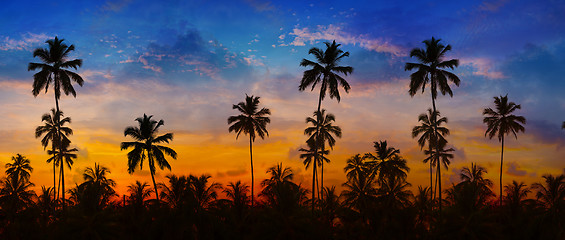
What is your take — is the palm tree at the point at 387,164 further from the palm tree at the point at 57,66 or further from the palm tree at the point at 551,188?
the palm tree at the point at 57,66

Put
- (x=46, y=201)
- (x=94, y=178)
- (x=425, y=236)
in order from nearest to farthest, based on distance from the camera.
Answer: (x=425, y=236), (x=46, y=201), (x=94, y=178)

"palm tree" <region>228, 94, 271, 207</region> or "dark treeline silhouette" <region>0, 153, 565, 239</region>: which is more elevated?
"palm tree" <region>228, 94, 271, 207</region>

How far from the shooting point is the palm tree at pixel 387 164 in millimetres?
63656

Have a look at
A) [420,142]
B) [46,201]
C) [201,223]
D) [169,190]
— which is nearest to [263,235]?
[201,223]

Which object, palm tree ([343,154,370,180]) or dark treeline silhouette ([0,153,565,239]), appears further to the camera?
palm tree ([343,154,370,180])

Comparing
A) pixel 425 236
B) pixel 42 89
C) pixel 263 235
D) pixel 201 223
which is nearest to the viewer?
pixel 263 235

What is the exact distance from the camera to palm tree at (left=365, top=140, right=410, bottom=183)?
209 ft

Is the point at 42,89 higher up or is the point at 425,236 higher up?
the point at 42,89

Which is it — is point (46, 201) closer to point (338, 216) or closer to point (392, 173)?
point (338, 216)

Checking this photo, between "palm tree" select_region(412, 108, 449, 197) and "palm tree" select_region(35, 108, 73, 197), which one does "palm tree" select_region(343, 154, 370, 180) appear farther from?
"palm tree" select_region(35, 108, 73, 197)

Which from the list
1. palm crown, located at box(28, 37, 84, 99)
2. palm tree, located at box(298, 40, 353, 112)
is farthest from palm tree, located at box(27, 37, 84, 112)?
palm tree, located at box(298, 40, 353, 112)

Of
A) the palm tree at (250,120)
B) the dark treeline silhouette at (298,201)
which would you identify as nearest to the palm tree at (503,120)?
the dark treeline silhouette at (298,201)

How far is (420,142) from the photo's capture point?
62.7m

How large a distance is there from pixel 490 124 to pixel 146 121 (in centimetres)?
4927
